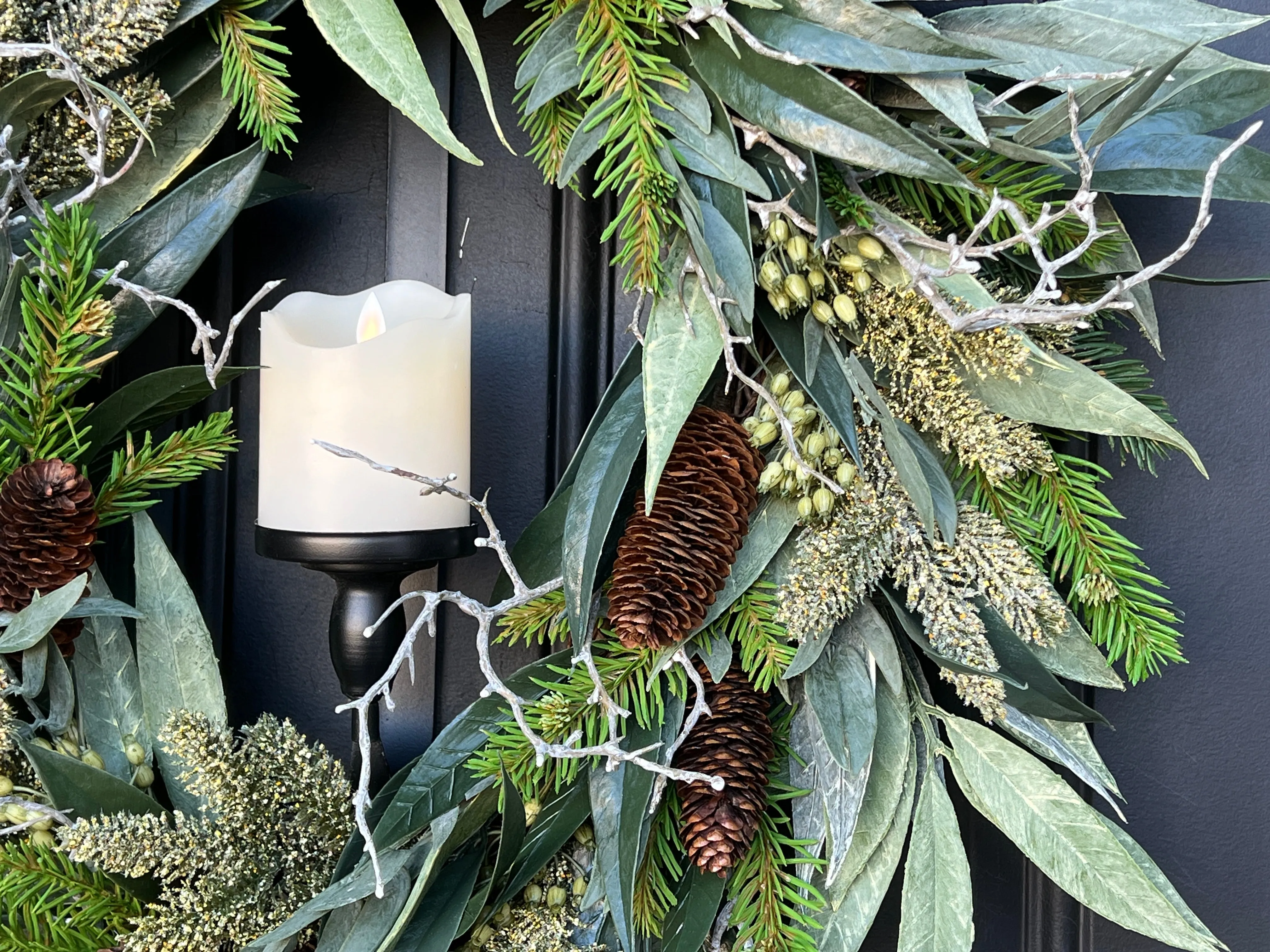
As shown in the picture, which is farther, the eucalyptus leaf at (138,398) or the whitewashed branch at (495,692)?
the eucalyptus leaf at (138,398)

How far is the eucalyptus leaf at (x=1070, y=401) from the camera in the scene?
0.44 metres

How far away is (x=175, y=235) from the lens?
0.51 meters

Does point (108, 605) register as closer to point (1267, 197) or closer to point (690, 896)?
point (690, 896)

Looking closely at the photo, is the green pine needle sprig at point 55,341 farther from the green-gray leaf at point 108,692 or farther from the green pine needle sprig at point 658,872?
the green pine needle sprig at point 658,872

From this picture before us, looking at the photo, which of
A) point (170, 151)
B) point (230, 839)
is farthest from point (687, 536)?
point (170, 151)

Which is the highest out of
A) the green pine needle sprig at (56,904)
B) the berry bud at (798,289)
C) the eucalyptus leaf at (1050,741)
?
the berry bud at (798,289)

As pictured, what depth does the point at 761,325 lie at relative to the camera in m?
0.52

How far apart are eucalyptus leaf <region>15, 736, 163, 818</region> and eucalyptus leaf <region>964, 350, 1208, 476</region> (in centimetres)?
50

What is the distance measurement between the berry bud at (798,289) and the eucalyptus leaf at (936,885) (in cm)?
27

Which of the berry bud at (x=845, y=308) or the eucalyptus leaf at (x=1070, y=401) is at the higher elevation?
the berry bud at (x=845, y=308)

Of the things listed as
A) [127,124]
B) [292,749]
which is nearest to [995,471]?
[292,749]

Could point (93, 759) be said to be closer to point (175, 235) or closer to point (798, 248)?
point (175, 235)

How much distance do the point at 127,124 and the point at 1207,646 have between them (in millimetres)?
753

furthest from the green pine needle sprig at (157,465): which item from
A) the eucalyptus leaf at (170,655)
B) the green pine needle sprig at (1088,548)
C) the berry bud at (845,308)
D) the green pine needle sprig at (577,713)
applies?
the green pine needle sprig at (1088,548)
